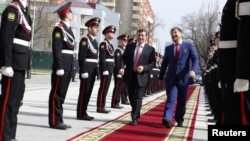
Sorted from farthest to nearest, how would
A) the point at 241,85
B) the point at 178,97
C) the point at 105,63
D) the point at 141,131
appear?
1. the point at 105,63
2. the point at 178,97
3. the point at 141,131
4. the point at 241,85

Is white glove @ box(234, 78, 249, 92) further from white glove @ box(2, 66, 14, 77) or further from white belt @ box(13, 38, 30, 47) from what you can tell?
white belt @ box(13, 38, 30, 47)

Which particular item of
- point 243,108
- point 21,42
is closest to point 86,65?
point 21,42

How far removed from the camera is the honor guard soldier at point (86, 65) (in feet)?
30.3

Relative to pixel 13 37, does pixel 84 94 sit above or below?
below

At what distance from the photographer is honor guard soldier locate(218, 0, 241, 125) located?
3729 millimetres

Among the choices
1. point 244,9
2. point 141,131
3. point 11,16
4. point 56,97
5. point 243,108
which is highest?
point 11,16

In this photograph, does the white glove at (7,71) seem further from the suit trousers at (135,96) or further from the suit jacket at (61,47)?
the suit trousers at (135,96)

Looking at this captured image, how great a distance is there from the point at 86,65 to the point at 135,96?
47.0 inches

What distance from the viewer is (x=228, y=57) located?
12.7 feet

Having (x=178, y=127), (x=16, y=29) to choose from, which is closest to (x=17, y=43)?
(x=16, y=29)

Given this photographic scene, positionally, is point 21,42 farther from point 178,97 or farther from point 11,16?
point 178,97

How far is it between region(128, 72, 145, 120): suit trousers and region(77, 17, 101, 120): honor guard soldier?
88 cm

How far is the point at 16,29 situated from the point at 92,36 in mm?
3455

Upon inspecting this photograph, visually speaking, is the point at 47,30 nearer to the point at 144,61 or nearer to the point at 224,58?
the point at 144,61
